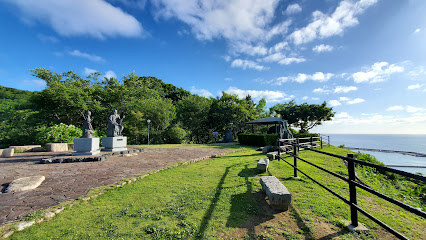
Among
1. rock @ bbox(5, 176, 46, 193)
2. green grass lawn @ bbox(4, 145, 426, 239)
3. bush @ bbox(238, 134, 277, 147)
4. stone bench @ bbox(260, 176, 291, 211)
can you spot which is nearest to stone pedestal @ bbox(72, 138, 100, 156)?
rock @ bbox(5, 176, 46, 193)

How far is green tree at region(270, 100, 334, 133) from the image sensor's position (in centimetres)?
2395

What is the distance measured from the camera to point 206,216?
8.02 ft

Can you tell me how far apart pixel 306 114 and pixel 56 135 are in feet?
91.5

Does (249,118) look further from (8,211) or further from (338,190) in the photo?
(8,211)

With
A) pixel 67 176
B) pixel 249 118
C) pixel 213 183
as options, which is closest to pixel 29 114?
pixel 67 176

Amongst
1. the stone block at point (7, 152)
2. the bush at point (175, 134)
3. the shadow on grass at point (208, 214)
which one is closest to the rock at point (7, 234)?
the shadow on grass at point (208, 214)

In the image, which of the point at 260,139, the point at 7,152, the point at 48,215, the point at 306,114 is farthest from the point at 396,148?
the point at 7,152

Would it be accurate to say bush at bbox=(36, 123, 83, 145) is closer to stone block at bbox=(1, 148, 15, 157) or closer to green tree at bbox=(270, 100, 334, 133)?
stone block at bbox=(1, 148, 15, 157)

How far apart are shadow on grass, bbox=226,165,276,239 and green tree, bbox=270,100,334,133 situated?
25.0 meters

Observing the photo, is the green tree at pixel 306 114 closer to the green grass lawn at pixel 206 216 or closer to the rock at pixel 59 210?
the green grass lawn at pixel 206 216

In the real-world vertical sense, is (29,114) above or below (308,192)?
above

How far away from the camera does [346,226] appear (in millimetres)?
2209

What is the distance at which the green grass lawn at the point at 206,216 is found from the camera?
2051mm

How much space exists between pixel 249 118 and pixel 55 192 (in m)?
22.3
